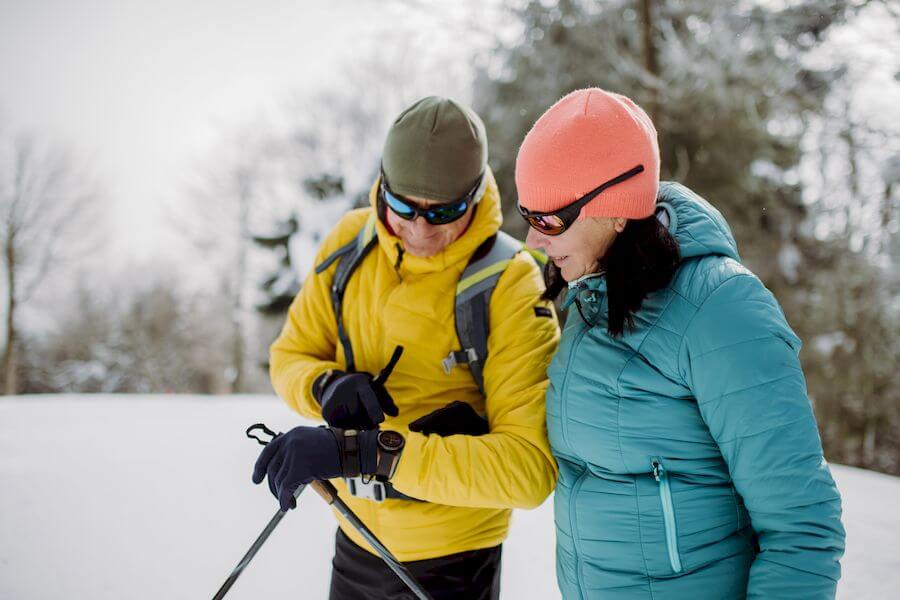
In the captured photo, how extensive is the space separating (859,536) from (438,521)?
303 centimetres

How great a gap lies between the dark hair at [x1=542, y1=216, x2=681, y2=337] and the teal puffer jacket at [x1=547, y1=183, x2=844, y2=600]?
3 cm

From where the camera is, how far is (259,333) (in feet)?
76.1

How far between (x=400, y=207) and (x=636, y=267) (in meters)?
0.71

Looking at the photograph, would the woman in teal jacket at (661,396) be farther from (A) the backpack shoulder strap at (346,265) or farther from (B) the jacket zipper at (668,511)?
(A) the backpack shoulder strap at (346,265)

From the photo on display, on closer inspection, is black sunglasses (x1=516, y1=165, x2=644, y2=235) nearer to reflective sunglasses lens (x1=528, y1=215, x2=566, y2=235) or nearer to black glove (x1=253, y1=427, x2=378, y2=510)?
reflective sunglasses lens (x1=528, y1=215, x2=566, y2=235)

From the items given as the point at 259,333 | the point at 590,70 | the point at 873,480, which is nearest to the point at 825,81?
the point at 590,70

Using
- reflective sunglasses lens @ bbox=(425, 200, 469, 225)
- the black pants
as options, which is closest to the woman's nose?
reflective sunglasses lens @ bbox=(425, 200, 469, 225)

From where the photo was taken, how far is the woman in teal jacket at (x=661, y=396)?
39.4 inches

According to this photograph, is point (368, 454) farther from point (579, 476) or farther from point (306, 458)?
point (579, 476)

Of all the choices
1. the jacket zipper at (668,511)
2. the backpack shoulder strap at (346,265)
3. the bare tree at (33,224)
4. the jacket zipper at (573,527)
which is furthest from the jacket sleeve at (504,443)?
the bare tree at (33,224)

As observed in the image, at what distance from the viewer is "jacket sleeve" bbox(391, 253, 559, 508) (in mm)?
1405

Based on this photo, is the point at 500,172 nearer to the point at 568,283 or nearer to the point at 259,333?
the point at 568,283

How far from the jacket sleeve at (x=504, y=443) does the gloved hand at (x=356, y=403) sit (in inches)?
5.0

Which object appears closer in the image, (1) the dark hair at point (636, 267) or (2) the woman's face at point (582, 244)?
(1) the dark hair at point (636, 267)
